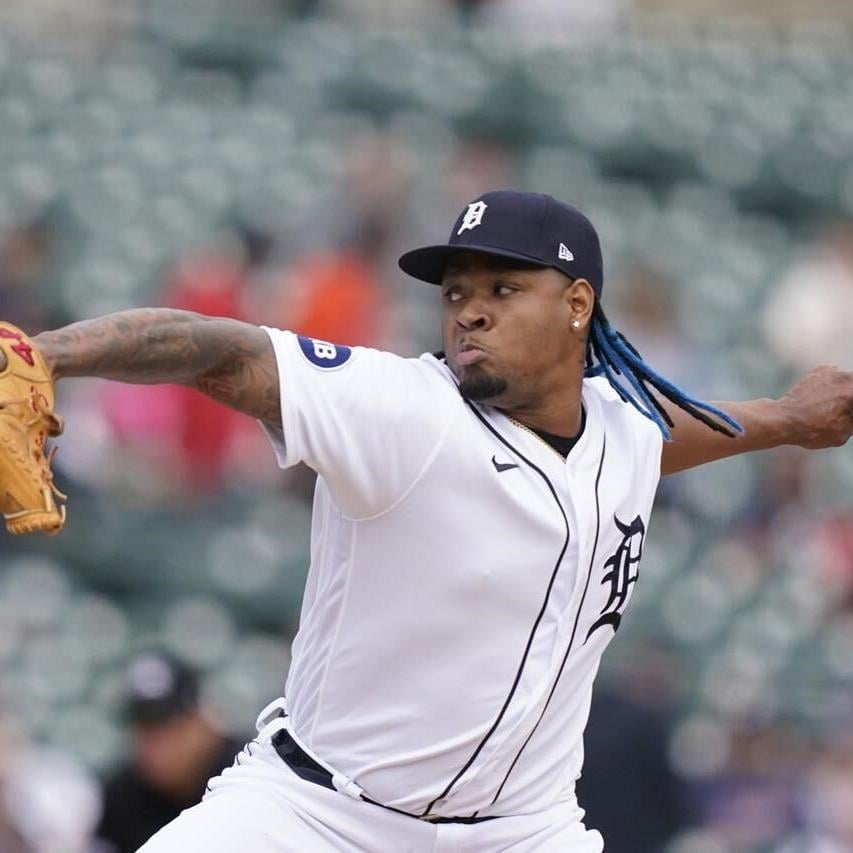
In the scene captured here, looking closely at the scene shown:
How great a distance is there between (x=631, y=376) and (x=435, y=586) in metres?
0.77

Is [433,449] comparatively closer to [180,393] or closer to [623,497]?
[623,497]

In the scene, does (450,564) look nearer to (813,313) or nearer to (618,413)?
(618,413)

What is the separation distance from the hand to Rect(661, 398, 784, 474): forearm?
2 centimetres

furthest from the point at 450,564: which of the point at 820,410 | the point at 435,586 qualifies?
the point at 820,410

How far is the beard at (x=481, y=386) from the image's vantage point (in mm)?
3488

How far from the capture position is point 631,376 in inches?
153

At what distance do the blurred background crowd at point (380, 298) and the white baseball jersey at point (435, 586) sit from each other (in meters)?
1.96

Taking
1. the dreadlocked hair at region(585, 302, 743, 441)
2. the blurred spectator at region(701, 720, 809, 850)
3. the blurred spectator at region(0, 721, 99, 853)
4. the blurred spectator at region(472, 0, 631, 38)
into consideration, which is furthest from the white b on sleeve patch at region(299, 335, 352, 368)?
the blurred spectator at region(472, 0, 631, 38)

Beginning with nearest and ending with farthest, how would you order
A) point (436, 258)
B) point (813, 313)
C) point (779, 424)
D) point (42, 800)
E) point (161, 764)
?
point (436, 258) < point (779, 424) < point (161, 764) < point (42, 800) < point (813, 313)

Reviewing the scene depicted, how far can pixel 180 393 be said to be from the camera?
7.65 m

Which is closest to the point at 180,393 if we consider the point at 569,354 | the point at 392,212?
the point at 392,212

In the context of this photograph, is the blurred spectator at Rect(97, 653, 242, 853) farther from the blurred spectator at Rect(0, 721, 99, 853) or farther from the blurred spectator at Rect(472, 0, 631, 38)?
the blurred spectator at Rect(472, 0, 631, 38)

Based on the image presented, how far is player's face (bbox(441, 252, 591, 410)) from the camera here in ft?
11.5

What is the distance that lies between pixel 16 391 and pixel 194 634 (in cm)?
463
